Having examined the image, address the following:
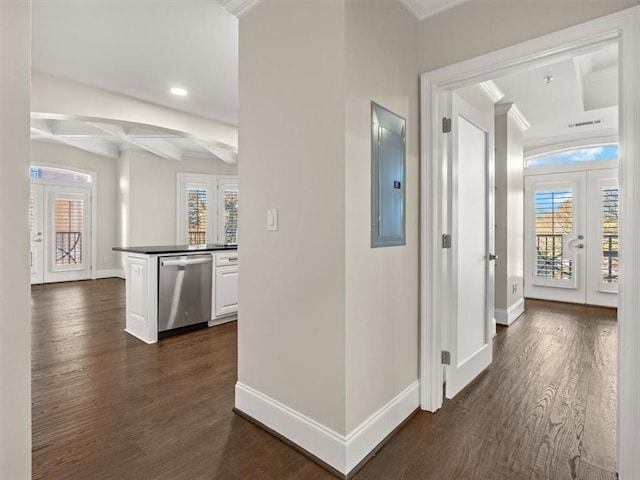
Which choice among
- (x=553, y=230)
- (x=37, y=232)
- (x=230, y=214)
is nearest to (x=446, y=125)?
(x=553, y=230)

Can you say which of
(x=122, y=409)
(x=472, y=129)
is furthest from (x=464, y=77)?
(x=122, y=409)

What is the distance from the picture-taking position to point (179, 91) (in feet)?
12.9

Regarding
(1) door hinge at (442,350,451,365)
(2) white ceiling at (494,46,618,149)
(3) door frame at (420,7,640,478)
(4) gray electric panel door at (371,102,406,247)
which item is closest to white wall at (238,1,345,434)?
(4) gray electric panel door at (371,102,406,247)

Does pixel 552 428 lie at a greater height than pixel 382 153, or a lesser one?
lesser

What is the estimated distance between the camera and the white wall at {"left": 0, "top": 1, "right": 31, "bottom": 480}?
74cm

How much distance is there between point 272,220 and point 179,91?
9.27 feet

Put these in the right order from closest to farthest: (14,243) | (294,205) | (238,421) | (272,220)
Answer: (14,243) < (294,205) < (272,220) < (238,421)

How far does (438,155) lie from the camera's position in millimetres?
2174

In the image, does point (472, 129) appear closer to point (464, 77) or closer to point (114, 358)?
point (464, 77)

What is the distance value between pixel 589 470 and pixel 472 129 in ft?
7.06

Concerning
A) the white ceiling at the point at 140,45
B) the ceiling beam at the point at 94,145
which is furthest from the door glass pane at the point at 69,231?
the white ceiling at the point at 140,45

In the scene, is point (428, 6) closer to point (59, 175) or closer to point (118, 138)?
point (118, 138)

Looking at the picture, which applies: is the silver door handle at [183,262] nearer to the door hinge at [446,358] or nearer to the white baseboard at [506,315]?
the door hinge at [446,358]

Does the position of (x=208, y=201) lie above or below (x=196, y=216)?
above
